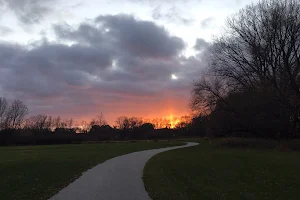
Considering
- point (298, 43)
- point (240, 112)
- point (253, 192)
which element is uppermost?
point (298, 43)

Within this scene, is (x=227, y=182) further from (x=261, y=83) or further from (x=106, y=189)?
(x=261, y=83)

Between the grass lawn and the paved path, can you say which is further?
the grass lawn

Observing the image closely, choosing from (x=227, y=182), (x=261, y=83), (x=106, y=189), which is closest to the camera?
(x=106, y=189)

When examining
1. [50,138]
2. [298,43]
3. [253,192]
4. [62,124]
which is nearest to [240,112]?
[298,43]

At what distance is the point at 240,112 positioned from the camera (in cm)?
3938

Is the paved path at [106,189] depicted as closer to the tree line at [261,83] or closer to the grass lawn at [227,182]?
the grass lawn at [227,182]

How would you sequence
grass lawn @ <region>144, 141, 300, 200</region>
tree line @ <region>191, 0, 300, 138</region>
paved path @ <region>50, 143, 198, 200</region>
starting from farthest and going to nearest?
tree line @ <region>191, 0, 300, 138</region> → grass lawn @ <region>144, 141, 300, 200</region> → paved path @ <region>50, 143, 198, 200</region>

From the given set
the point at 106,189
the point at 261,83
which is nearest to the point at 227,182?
the point at 106,189

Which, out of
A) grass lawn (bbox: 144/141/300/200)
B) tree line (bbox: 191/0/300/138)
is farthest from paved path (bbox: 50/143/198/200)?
tree line (bbox: 191/0/300/138)

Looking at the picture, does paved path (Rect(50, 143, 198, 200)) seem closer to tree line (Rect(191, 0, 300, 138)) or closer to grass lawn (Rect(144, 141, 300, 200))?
grass lawn (Rect(144, 141, 300, 200))

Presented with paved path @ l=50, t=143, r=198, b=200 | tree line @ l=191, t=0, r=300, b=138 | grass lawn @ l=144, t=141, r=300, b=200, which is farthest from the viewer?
tree line @ l=191, t=0, r=300, b=138

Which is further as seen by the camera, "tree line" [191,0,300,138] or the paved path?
"tree line" [191,0,300,138]

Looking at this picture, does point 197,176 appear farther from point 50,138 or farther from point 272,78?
point 50,138

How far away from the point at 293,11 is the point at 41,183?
31.9 metres
